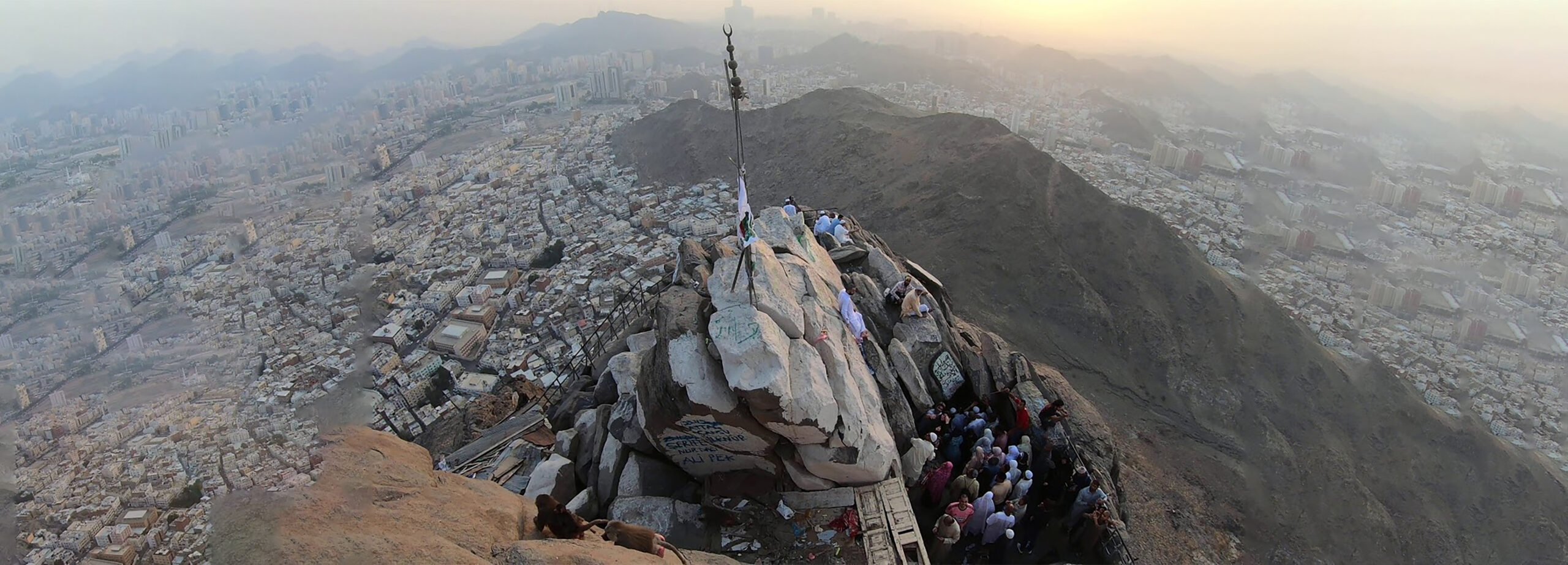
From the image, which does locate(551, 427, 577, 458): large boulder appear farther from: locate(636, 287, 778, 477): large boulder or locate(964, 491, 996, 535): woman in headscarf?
locate(964, 491, 996, 535): woman in headscarf

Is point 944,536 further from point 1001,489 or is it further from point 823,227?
point 823,227

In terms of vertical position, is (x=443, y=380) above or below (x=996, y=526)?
below

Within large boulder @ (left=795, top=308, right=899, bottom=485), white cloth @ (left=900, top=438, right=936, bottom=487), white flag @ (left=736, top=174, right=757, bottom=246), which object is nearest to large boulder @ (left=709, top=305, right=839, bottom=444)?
large boulder @ (left=795, top=308, right=899, bottom=485)

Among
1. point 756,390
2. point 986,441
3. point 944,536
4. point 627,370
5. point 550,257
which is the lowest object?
point 550,257

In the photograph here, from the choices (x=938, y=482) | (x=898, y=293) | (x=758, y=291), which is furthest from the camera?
(x=898, y=293)

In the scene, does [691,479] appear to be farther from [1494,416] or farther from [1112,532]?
[1494,416]

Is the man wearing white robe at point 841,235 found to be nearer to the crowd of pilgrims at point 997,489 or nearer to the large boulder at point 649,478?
the crowd of pilgrims at point 997,489

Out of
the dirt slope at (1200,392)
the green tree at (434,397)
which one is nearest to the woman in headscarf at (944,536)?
the dirt slope at (1200,392)

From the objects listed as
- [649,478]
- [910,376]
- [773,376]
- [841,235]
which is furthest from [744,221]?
[841,235]
